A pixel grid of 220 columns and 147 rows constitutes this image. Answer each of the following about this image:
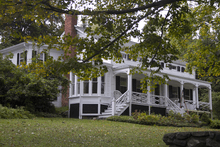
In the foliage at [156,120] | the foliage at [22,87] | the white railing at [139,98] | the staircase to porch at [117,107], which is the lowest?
the foliage at [156,120]

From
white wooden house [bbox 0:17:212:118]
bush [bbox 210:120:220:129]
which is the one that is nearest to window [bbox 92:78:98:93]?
white wooden house [bbox 0:17:212:118]

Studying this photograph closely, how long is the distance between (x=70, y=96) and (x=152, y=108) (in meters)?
7.07

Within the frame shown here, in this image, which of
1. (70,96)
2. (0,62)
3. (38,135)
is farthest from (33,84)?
(38,135)

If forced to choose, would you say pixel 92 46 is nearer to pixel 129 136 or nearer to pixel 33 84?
pixel 129 136

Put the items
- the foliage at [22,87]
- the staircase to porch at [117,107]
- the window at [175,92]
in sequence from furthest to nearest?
the window at [175,92] → the staircase to porch at [117,107] → the foliage at [22,87]

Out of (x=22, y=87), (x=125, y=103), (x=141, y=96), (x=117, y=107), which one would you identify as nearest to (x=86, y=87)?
(x=117, y=107)

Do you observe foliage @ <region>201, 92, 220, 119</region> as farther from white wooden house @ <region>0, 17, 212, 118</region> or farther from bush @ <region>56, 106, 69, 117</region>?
bush @ <region>56, 106, 69, 117</region>

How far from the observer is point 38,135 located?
342 inches

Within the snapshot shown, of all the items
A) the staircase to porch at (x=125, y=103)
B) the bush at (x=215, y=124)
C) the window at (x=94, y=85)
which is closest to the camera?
the bush at (x=215, y=124)

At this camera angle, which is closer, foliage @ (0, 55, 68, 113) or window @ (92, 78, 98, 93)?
foliage @ (0, 55, 68, 113)

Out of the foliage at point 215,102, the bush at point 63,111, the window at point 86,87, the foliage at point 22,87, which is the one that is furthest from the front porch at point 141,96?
the foliage at point 22,87

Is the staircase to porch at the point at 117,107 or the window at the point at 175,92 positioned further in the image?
the window at the point at 175,92

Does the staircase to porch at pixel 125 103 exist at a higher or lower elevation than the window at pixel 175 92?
lower

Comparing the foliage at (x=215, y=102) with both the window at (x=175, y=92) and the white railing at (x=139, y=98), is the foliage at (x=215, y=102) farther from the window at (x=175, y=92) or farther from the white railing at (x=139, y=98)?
the white railing at (x=139, y=98)
